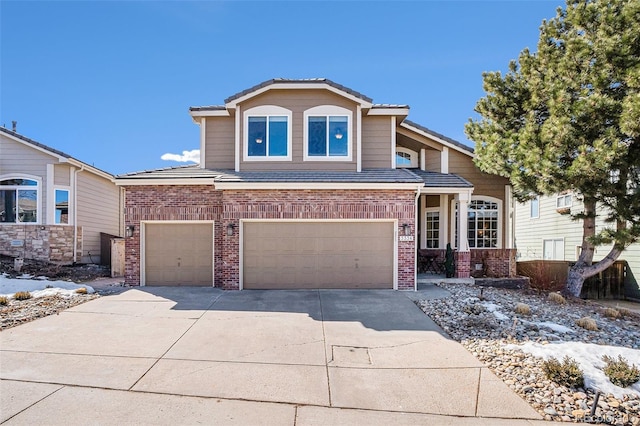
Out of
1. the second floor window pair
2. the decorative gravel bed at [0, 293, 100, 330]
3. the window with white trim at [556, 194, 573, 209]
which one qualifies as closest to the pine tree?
the second floor window pair

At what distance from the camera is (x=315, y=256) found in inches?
425

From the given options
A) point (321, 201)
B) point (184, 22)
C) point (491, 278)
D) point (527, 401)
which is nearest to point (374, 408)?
point (527, 401)

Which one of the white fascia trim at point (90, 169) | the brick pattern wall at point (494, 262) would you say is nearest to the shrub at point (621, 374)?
the brick pattern wall at point (494, 262)

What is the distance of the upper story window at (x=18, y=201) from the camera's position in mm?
14625

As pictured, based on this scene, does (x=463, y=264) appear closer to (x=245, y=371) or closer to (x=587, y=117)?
(x=587, y=117)

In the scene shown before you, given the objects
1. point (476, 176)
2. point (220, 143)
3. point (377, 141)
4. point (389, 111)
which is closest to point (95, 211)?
point (220, 143)

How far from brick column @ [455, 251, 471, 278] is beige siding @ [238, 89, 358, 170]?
4.86 m

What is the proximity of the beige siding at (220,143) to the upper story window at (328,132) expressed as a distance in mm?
2769

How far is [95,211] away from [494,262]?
60.4 ft

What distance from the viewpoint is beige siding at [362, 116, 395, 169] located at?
12.3 meters

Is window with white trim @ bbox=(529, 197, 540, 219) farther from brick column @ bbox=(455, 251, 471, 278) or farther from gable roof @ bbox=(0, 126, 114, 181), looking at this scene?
gable roof @ bbox=(0, 126, 114, 181)

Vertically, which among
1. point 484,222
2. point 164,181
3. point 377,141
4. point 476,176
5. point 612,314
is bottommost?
point 612,314

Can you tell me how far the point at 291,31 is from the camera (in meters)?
12.0

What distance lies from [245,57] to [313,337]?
10.7m
